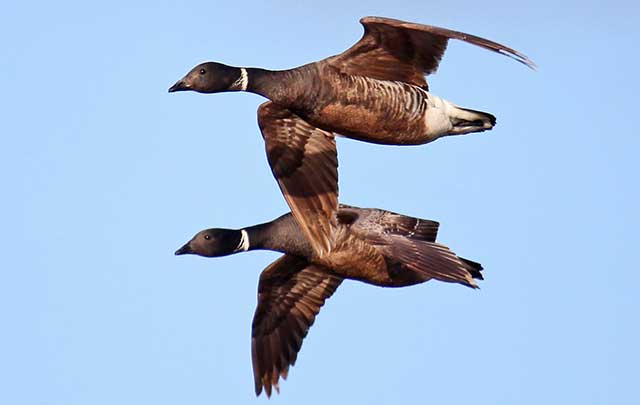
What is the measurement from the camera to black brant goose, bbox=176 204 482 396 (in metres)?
17.6

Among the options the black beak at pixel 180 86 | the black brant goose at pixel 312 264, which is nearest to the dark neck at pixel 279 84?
the black beak at pixel 180 86

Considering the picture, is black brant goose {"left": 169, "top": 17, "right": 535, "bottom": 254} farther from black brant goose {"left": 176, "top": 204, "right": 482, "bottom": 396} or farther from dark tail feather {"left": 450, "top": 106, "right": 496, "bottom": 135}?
black brant goose {"left": 176, "top": 204, "right": 482, "bottom": 396}

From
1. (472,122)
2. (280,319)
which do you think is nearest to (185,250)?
(280,319)

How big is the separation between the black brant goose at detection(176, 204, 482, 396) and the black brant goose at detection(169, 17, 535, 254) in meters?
0.55

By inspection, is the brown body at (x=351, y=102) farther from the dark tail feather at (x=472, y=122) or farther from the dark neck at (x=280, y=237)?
the dark neck at (x=280, y=237)

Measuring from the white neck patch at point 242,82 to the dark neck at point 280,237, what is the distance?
1.96 meters

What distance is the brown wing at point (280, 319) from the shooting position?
1898cm

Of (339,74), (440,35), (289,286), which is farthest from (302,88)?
(289,286)

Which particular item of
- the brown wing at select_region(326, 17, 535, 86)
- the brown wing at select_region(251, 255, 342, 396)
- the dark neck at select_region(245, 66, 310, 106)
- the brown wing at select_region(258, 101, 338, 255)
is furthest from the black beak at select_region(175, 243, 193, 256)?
the brown wing at select_region(326, 17, 535, 86)

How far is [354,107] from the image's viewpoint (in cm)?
1647

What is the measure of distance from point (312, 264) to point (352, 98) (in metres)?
2.52

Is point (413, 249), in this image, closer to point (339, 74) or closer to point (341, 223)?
point (341, 223)

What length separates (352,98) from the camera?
1647cm

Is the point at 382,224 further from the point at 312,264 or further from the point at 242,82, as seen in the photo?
the point at 242,82
